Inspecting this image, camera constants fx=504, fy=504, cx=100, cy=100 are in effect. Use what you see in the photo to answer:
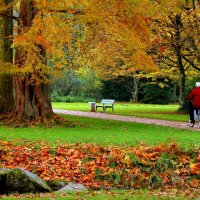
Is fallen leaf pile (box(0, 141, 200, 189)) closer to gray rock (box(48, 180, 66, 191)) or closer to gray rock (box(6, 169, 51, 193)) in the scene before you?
gray rock (box(48, 180, 66, 191))

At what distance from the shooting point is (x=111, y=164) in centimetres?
1298

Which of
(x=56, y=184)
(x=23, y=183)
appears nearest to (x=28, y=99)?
(x=56, y=184)

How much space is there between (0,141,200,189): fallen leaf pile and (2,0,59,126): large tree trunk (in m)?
8.54

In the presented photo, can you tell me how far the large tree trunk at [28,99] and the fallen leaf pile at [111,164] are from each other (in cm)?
854

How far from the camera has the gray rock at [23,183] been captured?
36.0ft

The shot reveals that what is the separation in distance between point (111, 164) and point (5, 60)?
13.9 m

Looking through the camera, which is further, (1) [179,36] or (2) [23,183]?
(1) [179,36]

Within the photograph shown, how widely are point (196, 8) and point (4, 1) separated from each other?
15308 millimetres

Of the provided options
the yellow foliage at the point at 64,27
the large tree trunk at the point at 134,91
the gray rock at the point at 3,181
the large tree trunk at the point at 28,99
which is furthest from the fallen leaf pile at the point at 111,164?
the large tree trunk at the point at 134,91

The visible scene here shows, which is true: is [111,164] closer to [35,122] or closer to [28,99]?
[35,122]

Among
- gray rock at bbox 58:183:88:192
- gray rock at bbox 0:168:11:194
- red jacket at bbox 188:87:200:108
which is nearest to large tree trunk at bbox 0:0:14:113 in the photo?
red jacket at bbox 188:87:200:108

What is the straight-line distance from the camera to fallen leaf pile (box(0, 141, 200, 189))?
12.3m

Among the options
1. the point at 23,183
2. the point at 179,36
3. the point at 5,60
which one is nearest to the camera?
the point at 23,183

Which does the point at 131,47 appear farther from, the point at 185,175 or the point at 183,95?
the point at 183,95
